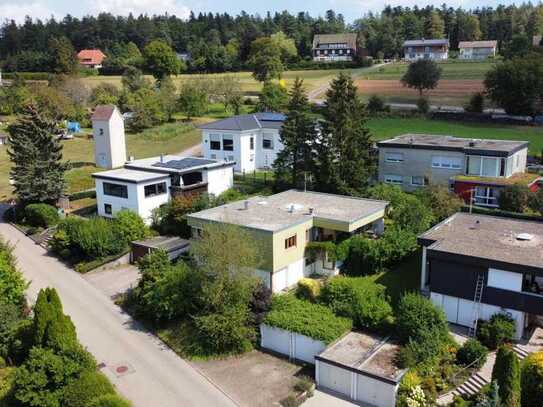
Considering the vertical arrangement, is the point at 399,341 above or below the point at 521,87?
below

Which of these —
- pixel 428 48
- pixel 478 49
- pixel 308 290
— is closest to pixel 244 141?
pixel 308 290

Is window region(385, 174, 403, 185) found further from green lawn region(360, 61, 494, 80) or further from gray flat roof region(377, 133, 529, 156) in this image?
green lawn region(360, 61, 494, 80)

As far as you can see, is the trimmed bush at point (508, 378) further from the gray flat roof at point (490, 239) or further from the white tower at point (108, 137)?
the white tower at point (108, 137)

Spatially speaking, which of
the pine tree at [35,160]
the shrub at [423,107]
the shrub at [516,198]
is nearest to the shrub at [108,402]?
the pine tree at [35,160]

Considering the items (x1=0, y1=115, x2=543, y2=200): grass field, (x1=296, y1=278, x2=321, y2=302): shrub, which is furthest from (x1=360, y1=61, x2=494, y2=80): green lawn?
(x1=296, y1=278, x2=321, y2=302): shrub

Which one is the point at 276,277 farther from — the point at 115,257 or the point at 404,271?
the point at 115,257

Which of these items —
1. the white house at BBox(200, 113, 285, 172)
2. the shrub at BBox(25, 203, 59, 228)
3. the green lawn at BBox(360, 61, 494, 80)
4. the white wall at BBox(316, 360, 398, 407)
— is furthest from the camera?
the green lawn at BBox(360, 61, 494, 80)

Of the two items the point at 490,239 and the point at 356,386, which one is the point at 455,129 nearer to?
the point at 490,239

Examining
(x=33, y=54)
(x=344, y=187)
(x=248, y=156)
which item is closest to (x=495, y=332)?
(x=344, y=187)
